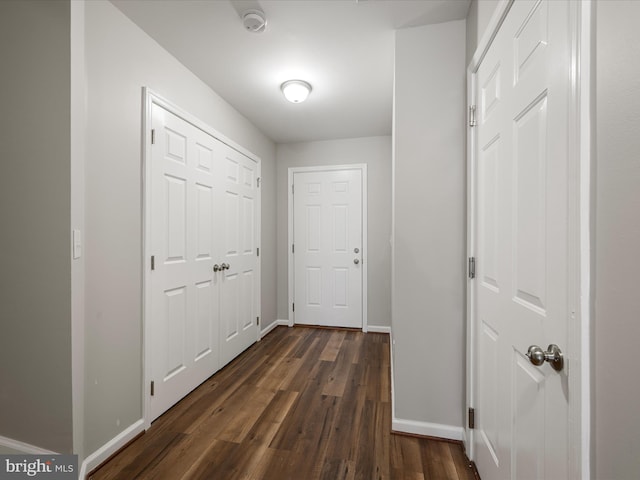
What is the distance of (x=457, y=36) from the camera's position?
173 centimetres

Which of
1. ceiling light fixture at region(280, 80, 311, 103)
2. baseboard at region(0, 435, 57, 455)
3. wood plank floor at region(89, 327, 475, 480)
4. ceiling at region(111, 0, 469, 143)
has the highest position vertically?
ceiling at region(111, 0, 469, 143)

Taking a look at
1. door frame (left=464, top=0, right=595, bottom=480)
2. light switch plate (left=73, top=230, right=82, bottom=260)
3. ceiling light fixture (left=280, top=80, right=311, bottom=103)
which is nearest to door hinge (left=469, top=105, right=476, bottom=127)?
door frame (left=464, top=0, right=595, bottom=480)

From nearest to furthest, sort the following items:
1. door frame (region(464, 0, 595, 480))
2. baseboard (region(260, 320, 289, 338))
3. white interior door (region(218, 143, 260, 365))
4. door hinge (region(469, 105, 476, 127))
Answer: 1. door frame (region(464, 0, 595, 480))
2. door hinge (region(469, 105, 476, 127))
3. white interior door (region(218, 143, 260, 365))
4. baseboard (region(260, 320, 289, 338))

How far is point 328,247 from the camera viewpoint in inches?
157

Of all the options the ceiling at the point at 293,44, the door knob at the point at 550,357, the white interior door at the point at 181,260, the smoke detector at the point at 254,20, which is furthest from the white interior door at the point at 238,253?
the door knob at the point at 550,357

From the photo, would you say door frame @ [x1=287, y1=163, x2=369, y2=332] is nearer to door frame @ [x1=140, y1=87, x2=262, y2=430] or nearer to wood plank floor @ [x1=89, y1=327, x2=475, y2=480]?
wood plank floor @ [x1=89, y1=327, x2=475, y2=480]

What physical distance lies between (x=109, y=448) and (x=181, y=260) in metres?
1.16

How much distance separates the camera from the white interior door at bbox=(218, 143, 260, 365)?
280 cm

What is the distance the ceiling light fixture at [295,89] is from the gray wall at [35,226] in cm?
146

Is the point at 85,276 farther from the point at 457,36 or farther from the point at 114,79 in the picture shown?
the point at 457,36

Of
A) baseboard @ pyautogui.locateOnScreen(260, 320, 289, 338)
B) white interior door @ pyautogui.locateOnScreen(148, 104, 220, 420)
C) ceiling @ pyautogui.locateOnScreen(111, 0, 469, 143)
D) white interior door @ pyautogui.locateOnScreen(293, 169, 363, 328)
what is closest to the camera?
ceiling @ pyautogui.locateOnScreen(111, 0, 469, 143)

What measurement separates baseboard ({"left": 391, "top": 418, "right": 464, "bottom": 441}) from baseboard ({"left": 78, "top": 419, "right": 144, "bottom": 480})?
5.09ft

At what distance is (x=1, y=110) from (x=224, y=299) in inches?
75.5

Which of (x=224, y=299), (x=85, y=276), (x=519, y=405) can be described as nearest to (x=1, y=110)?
(x=85, y=276)
